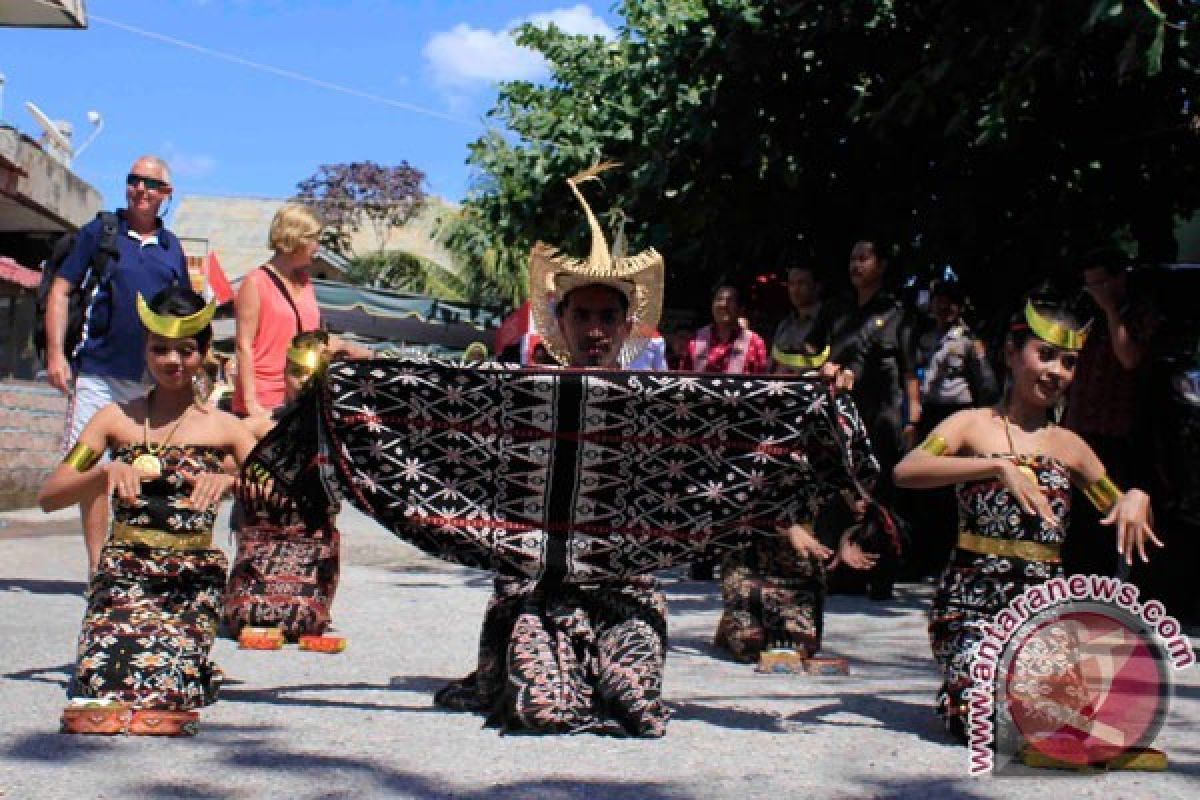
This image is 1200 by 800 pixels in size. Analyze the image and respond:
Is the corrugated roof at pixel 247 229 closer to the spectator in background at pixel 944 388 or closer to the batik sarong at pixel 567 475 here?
the spectator in background at pixel 944 388

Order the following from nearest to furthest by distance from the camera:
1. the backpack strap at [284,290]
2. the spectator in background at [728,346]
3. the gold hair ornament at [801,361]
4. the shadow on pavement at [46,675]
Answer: the shadow on pavement at [46,675], the gold hair ornament at [801,361], the backpack strap at [284,290], the spectator in background at [728,346]

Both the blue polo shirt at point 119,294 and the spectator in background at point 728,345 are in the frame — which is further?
the spectator in background at point 728,345

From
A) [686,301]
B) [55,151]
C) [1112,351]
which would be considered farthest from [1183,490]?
[55,151]

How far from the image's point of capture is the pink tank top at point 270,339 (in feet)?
24.9

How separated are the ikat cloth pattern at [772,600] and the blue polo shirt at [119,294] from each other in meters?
2.81

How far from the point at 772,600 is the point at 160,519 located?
2.68m

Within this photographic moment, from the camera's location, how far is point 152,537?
5.26 meters

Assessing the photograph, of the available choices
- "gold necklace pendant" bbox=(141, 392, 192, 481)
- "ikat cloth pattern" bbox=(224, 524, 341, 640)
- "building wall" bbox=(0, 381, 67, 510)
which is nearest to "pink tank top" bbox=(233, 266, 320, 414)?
"ikat cloth pattern" bbox=(224, 524, 341, 640)

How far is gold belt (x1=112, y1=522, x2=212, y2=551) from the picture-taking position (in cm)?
526

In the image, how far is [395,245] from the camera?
5206 centimetres

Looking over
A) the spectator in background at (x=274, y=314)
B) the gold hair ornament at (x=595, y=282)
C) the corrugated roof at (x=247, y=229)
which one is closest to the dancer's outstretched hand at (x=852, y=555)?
the gold hair ornament at (x=595, y=282)

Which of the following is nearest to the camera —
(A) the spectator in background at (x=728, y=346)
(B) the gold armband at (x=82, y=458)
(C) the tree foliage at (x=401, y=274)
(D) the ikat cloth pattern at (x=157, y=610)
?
(D) the ikat cloth pattern at (x=157, y=610)

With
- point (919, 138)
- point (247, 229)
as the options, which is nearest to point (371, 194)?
point (247, 229)

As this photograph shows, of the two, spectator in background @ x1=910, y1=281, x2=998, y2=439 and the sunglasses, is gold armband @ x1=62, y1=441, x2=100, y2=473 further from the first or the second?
spectator in background @ x1=910, y1=281, x2=998, y2=439
